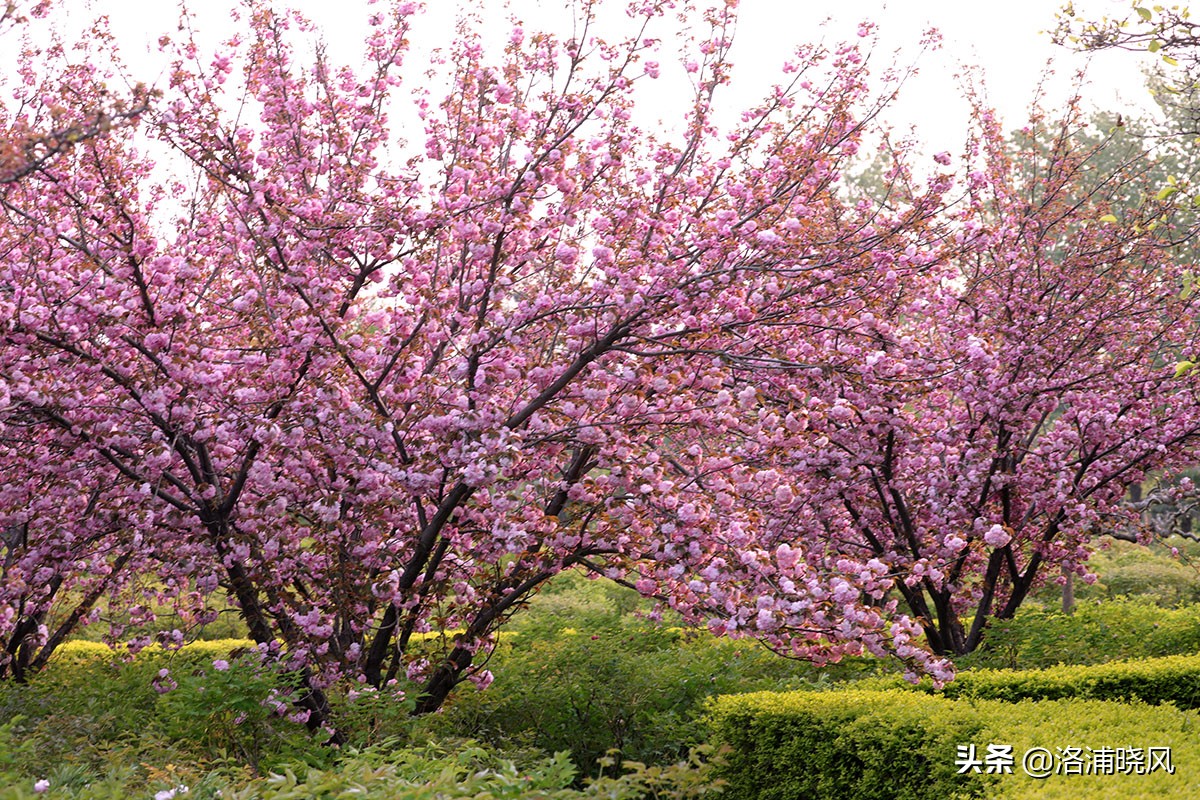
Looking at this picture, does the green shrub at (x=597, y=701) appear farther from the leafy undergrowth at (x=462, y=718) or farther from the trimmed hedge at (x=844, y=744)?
the trimmed hedge at (x=844, y=744)

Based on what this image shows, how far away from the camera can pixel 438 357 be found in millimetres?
7648

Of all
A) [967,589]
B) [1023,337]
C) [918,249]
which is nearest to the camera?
[918,249]

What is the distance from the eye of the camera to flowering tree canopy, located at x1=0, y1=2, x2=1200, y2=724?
6531 mm

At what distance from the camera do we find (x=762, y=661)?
31.6 ft

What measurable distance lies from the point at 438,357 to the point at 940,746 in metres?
4.03

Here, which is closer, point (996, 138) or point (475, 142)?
point (475, 142)

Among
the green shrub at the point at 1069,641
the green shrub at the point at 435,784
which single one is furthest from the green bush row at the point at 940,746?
the green shrub at the point at 1069,641

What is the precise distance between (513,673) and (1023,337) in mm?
5160

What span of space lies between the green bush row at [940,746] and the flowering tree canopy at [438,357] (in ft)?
1.40

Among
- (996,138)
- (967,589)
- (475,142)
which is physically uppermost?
(996,138)

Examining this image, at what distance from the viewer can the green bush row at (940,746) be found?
17.1ft

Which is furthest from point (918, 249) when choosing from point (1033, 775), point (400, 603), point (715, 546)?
point (400, 603)

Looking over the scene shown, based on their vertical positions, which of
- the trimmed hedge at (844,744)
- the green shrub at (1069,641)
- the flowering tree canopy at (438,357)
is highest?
the flowering tree canopy at (438,357)

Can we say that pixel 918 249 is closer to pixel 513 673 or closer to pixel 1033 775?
pixel 1033 775
